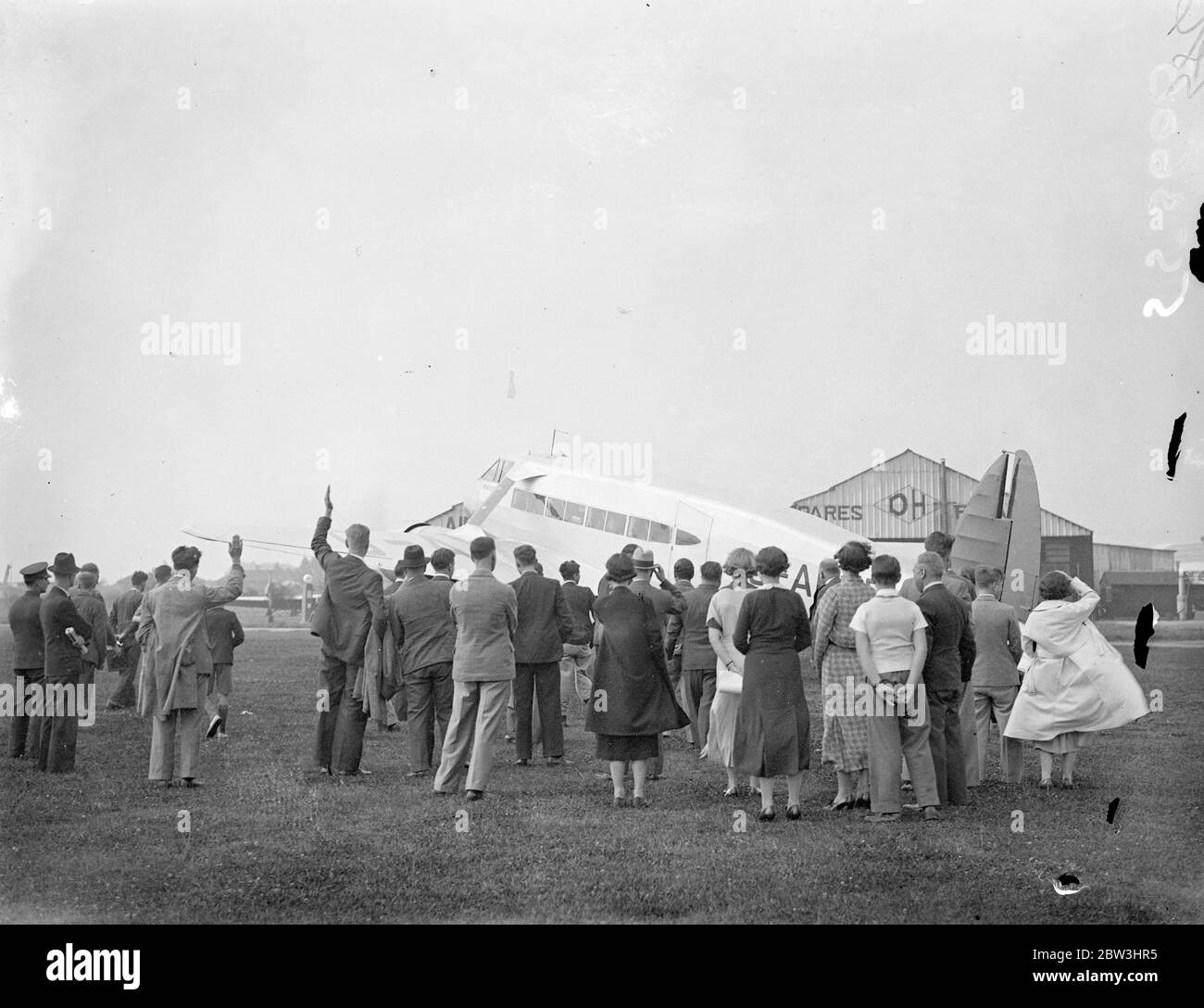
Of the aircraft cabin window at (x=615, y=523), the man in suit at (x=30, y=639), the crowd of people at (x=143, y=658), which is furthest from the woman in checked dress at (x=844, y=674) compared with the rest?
the aircraft cabin window at (x=615, y=523)

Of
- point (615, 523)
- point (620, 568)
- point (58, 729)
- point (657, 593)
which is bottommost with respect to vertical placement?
point (58, 729)

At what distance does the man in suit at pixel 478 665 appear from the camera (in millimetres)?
9422

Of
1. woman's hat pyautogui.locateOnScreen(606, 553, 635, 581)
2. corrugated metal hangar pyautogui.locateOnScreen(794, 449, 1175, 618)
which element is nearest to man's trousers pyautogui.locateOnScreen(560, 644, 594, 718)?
woman's hat pyautogui.locateOnScreen(606, 553, 635, 581)

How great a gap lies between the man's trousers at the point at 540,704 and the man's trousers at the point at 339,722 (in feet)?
5.37

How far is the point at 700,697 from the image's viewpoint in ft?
39.8

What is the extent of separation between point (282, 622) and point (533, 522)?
3198 centimetres

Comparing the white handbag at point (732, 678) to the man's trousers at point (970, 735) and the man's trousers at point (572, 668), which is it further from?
the man's trousers at point (572, 668)

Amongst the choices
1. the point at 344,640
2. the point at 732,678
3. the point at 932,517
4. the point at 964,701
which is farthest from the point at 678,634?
the point at 932,517

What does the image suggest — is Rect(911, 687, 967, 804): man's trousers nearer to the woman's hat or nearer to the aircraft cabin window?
the woman's hat

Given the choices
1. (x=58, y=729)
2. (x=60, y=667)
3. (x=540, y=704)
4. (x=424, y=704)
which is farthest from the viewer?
(x=540, y=704)

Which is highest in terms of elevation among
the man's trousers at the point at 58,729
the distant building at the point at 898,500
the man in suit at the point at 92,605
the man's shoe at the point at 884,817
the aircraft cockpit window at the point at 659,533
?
the distant building at the point at 898,500

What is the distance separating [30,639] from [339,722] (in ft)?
10.6

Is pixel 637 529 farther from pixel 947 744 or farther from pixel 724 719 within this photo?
pixel 947 744

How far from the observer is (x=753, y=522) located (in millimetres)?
18594
